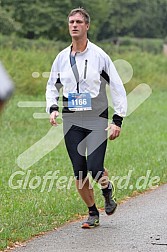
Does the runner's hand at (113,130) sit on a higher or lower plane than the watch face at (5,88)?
lower

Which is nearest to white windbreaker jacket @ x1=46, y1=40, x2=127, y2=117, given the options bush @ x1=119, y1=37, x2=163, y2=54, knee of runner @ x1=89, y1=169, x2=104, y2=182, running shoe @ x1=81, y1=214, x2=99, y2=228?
knee of runner @ x1=89, y1=169, x2=104, y2=182

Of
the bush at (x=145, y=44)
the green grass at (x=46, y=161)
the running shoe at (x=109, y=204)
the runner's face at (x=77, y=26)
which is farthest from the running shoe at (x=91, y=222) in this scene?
the bush at (x=145, y=44)

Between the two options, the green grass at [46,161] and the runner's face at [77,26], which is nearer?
the runner's face at [77,26]

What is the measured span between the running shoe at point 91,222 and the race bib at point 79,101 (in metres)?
1.14

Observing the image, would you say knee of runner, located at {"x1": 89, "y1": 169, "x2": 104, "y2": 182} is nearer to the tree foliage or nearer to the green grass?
the green grass

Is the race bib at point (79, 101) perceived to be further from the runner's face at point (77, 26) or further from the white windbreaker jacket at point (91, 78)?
the runner's face at point (77, 26)

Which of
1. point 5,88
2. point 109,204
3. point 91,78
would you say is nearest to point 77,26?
point 91,78

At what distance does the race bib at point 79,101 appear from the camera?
7.16m

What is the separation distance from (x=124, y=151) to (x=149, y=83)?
29060mm

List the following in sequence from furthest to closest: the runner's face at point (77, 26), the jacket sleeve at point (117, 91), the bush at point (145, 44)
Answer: the bush at point (145, 44)
the jacket sleeve at point (117, 91)
the runner's face at point (77, 26)

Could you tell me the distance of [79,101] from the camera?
7.16 m

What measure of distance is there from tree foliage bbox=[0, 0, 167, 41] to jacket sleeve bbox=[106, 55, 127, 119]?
15.1 m

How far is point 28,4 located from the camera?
171 feet

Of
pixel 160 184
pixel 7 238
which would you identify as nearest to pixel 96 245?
pixel 7 238
